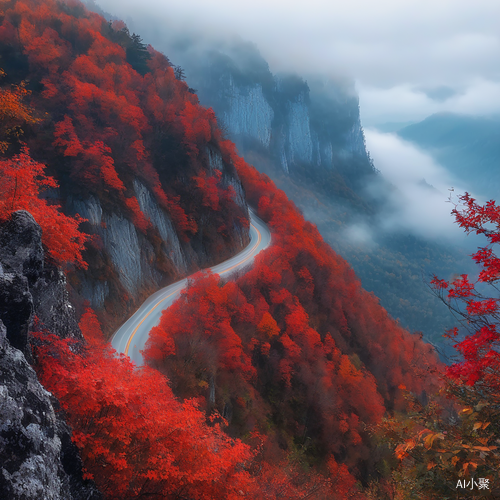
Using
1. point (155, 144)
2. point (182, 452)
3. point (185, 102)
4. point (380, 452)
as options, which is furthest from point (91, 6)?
point (380, 452)

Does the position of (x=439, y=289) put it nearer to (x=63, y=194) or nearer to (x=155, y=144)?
(x=63, y=194)

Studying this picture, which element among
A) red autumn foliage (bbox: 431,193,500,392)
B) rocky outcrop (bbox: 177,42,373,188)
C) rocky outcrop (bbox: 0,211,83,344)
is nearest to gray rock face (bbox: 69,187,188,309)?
rocky outcrop (bbox: 0,211,83,344)

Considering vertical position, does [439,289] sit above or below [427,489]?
above

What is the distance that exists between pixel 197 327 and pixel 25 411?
1868cm

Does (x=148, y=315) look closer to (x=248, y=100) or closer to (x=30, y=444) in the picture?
(x=30, y=444)

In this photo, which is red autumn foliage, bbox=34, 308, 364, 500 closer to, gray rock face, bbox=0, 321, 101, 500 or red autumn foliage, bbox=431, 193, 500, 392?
gray rock face, bbox=0, 321, 101, 500

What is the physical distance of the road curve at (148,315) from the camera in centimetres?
2328

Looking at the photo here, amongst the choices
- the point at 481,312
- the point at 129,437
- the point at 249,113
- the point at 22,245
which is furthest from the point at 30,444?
the point at 249,113

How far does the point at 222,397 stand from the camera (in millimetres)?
25031

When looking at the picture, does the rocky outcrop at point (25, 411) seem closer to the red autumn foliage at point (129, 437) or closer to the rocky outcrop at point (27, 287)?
the rocky outcrop at point (27, 287)

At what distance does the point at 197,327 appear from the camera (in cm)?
2531

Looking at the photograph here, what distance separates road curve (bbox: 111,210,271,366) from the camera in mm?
23281

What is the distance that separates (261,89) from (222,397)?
604ft

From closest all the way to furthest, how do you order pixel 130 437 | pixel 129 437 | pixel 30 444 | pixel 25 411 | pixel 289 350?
1. pixel 30 444
2. pixel 25 411
3. pixel 129 437
4. pixel 130 437
5. pixel 289 350
